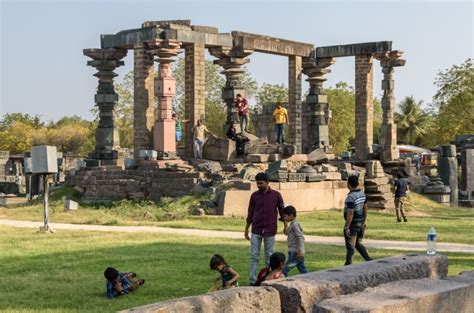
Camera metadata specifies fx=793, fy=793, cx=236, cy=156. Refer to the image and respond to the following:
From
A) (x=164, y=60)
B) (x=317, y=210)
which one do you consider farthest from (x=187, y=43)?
(x=317, y=210)

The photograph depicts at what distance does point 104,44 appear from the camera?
28.8 meters

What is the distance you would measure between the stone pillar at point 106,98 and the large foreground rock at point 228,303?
2268 cm

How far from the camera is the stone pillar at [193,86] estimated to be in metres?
27.3

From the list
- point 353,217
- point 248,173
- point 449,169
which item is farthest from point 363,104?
point 353,217

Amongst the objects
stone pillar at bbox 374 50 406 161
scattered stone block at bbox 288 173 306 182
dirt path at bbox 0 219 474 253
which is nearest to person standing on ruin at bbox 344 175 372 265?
dirt path at bbox 0 219 474 253

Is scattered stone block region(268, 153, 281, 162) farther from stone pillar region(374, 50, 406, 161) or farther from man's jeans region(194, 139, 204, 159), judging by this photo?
stone pillar region(374, 50, 406, 161)

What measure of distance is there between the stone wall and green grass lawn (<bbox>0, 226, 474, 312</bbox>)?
7.18 m

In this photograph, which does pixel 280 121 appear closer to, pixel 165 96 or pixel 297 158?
pixel 297 158

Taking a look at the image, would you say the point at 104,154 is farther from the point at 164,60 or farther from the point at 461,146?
the point at 461,146

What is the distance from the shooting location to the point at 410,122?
82.1 m

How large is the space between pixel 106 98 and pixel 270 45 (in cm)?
676

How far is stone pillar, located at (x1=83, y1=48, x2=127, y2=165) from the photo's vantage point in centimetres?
2922

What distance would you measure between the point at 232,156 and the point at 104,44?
6678 mm

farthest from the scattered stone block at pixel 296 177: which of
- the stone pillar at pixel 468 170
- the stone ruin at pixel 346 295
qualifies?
the stone ruin at pixel 346 295
